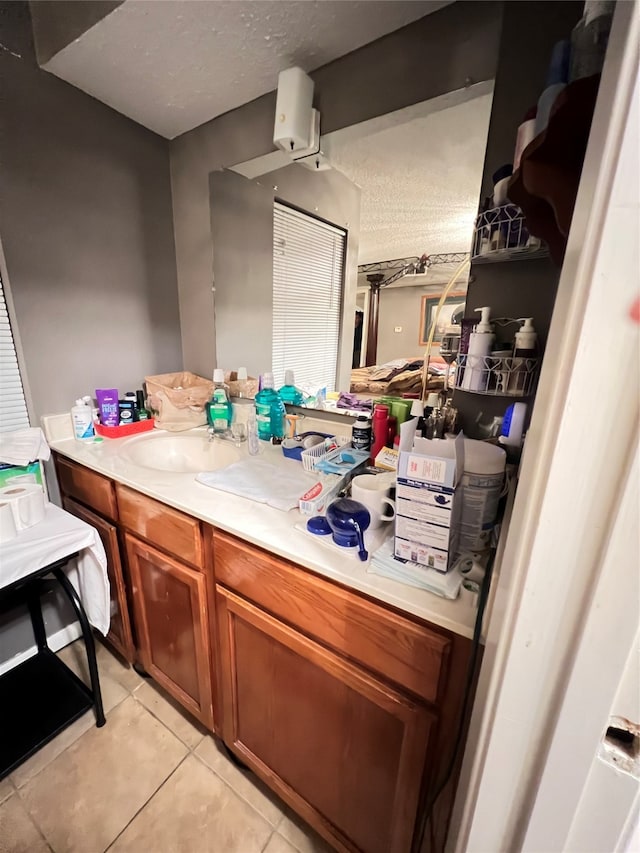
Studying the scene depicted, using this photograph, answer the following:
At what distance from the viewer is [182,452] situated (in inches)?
56.2

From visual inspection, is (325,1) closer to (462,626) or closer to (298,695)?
(462,626)

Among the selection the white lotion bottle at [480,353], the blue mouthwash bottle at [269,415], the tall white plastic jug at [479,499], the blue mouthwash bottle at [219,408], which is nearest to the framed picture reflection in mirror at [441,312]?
the white lotion bottle at [480,353]

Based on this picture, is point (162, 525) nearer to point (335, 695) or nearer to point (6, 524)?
point (6, 524)

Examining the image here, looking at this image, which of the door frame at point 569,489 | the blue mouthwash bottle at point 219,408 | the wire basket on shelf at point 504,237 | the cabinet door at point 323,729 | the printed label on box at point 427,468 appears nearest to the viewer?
the door frame at point 569,489

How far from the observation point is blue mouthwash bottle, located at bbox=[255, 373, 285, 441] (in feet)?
4.40

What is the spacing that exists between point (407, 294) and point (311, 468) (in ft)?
2.10

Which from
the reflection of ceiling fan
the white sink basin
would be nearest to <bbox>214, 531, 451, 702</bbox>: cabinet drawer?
the white sink basin

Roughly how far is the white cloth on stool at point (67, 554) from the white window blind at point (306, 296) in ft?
2.83

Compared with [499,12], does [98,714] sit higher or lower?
lower

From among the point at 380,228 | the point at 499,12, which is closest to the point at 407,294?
the point at 380,228

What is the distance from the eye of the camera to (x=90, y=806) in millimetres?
980

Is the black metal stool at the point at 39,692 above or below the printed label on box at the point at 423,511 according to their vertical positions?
below

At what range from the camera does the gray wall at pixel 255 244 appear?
1227 mm

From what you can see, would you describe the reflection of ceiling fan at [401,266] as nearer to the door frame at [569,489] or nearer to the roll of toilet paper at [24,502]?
the door frame at [569,489]
